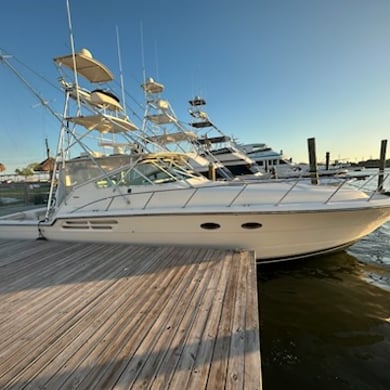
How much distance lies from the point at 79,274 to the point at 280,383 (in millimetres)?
2990

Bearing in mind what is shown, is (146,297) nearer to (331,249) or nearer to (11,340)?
(11,340)

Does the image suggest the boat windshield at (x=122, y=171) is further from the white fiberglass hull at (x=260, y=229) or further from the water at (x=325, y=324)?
the water at (x=325, y=324)

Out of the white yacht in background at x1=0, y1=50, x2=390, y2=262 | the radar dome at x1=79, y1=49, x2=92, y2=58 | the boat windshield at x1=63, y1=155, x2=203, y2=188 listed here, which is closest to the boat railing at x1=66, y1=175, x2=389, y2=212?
the white yacht in background at x1=0, y1=50, x2=390, y2=262

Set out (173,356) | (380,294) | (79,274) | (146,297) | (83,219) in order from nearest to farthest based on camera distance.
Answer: (173,356) → (146,297) → (79,274) → (380,294) → (83,219)

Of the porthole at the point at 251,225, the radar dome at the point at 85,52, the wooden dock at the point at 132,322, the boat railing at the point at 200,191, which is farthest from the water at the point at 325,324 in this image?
the radar dome at the point at 85,52

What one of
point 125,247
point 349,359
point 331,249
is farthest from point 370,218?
point 125,247

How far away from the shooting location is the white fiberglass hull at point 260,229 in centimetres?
445

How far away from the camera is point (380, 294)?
14.2 ft

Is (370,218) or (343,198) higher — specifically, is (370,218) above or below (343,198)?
below

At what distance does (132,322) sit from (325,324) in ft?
8.42

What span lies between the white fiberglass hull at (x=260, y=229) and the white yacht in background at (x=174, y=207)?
0.06 feet

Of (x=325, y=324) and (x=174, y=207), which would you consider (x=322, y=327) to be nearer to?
(x=325, y=324)

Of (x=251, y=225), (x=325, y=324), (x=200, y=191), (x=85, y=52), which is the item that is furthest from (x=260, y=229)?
(x=85, y=52)

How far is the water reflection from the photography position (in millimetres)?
2754
